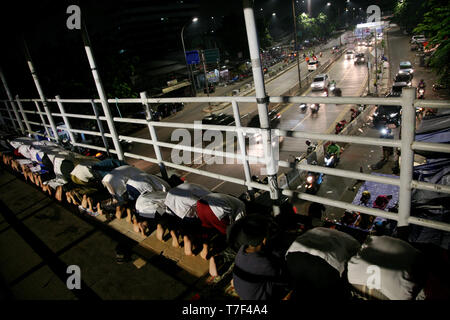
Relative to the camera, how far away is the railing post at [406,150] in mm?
2312

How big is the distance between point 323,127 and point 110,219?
21.5m

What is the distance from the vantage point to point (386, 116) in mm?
21203

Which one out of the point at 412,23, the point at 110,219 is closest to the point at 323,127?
the point at 110,219

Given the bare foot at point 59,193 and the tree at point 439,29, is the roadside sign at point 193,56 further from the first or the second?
the bare foot at point 59,193

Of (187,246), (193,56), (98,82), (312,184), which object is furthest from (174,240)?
(193,56)

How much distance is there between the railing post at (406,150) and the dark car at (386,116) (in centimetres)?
2064

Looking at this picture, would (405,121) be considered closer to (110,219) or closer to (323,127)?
(110,219)

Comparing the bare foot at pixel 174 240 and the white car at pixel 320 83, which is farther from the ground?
the bare foot at pixel 174 240

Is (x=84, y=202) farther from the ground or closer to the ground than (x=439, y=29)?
closer to the ground

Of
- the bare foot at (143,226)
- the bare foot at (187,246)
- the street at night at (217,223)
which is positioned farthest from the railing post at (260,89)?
the bare foot at (143,226)

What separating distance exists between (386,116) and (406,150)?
21731mm

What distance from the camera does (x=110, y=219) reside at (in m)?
4.63

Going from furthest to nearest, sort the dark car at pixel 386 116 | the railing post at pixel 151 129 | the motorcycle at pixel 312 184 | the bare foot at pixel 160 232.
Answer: the dark car at pixel 386 116 → the motorcycle at pixel 312 184 → the railing post at pixel 151 129 → the bare foot at pixel 160 232

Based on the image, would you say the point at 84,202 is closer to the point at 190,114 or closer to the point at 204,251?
the point at 204,251
